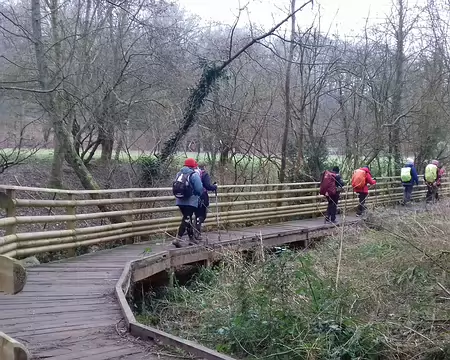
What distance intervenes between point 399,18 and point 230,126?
9644 millimetres

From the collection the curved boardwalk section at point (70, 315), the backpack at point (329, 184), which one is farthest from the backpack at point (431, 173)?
the curved boardwalk section at point (70, 315)

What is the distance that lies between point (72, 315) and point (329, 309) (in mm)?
2629

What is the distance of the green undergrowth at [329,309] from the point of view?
16.6ft

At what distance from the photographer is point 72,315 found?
5621mm

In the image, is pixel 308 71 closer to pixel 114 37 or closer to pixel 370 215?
pixel 114 37

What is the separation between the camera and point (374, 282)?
6.85m

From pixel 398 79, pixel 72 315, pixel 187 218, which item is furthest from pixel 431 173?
pixel 72 315

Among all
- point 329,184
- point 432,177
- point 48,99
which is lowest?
point 432,177

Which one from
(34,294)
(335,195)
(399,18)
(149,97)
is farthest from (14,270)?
(399,18)

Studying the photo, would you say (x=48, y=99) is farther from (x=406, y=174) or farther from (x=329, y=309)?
(x=406, y=174)

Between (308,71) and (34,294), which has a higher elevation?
(308,71)

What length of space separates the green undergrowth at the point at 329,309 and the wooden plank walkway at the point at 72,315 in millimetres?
937

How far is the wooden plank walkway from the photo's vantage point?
15.1 ft

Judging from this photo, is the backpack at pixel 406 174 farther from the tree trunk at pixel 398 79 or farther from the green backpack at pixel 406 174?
the tree trunk at pixel 398 79
